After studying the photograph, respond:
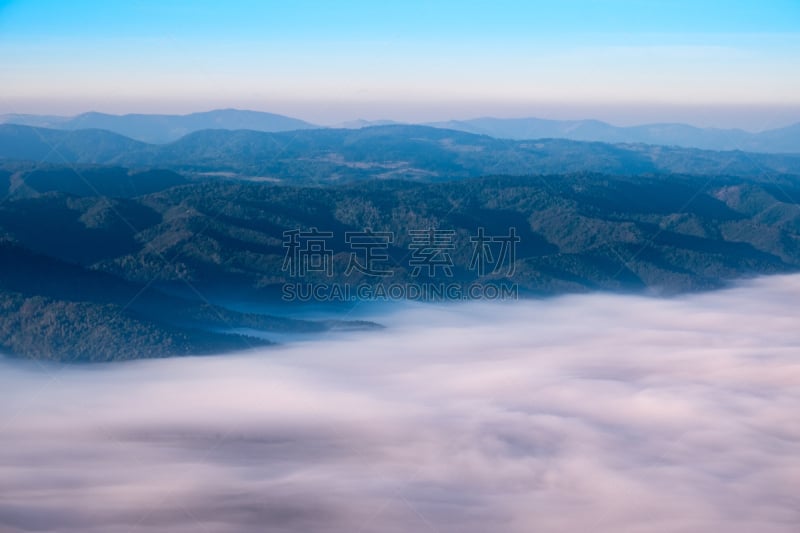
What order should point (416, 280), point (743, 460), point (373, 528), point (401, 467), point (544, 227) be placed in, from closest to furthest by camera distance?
point (373, 528) → point (401, 467) → point (743, 460) → point (416, 280) → point (544, 227)

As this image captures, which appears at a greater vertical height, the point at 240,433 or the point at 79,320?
the point at 79,320

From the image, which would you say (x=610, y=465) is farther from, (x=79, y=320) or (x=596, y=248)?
(x=596, y=248)

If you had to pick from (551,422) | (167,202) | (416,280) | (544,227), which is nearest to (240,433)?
(551,422)

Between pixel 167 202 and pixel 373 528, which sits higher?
pixel 167 202

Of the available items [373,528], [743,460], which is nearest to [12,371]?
[373,528]

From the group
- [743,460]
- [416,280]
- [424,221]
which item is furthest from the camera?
[424,221]

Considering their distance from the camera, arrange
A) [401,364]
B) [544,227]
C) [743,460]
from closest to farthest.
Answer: [743,460] → [401,364] → [544,227]

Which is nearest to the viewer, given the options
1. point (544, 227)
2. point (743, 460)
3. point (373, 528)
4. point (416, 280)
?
point (373, 528)

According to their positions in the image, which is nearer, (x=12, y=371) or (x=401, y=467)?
(x=401, y=467)

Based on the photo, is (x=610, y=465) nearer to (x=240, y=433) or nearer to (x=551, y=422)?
(x=551, y=422)
